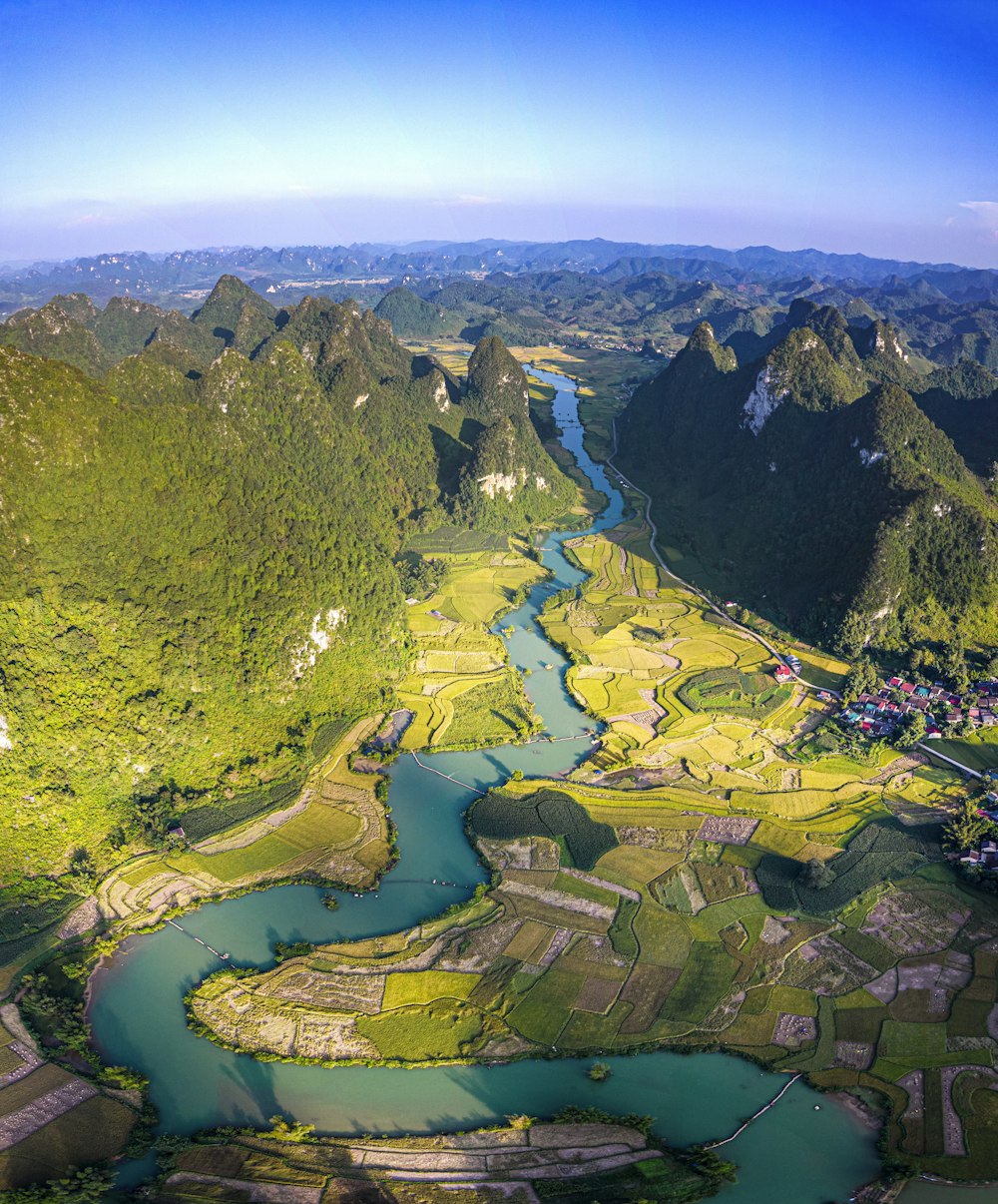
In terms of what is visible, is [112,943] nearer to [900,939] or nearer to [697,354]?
[900,939]

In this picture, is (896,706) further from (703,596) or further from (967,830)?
(703,596)

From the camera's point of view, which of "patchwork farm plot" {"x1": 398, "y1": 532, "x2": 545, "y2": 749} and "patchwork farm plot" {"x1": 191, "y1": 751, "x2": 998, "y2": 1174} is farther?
"patchwork farm plot" {"x1": 398, "y1": 532, "x2": 545, "y2": 749}

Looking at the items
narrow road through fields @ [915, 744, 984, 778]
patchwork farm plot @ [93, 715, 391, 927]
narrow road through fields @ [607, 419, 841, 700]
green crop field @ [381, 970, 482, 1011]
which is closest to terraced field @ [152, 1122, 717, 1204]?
green crop field @ [381, 970, 482, 1011]

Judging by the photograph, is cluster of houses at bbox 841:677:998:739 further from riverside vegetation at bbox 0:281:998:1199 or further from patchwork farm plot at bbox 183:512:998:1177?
riverside vegetation at bbox 0:281:998:1199

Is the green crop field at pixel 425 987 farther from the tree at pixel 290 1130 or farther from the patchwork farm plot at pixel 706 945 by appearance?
the tree at pixel 290 1130

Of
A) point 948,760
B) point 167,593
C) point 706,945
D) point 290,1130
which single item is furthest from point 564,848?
point 167,593
